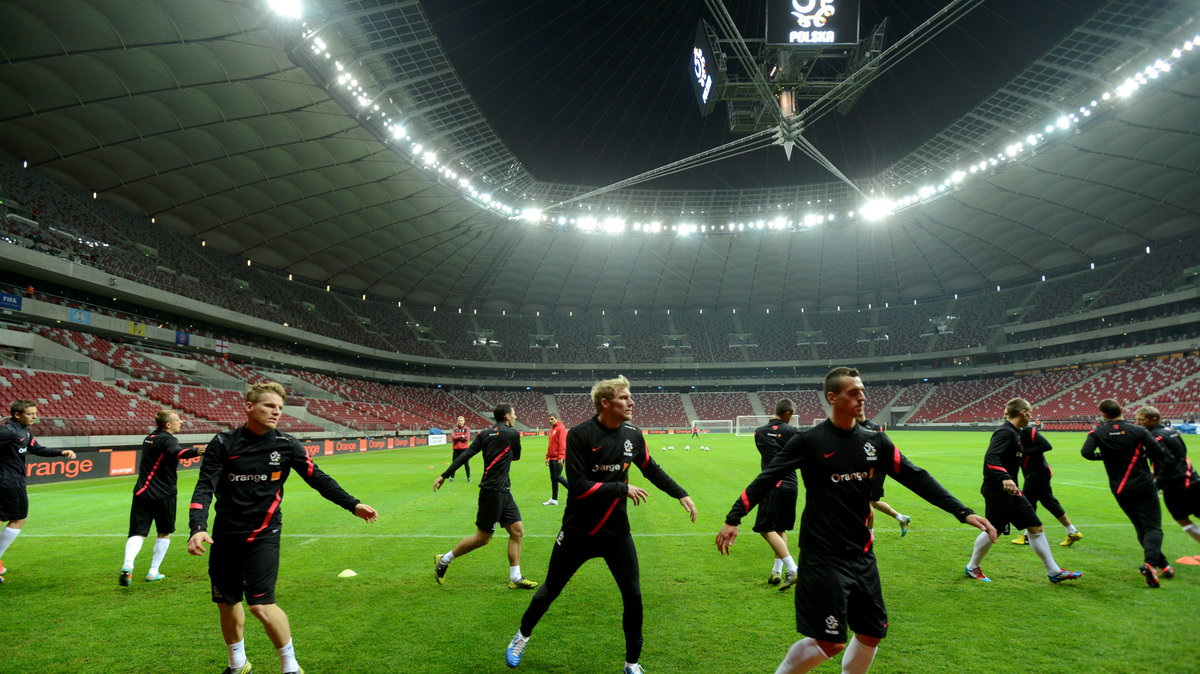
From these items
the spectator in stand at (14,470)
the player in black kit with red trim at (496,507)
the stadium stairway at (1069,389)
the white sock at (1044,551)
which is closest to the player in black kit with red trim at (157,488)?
the spectator in stand at (14,470)

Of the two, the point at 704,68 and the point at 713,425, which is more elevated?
the point at 704,68

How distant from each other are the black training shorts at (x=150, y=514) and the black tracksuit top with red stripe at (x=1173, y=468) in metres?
13.2

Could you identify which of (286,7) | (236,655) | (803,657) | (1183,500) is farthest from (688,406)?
(803,657)

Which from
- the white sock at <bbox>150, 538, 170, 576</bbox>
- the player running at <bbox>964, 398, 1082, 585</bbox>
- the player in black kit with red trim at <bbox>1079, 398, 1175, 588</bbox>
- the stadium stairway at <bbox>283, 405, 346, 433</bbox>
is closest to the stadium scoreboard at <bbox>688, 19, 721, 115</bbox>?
the player running at <bbox>964, 398, 1082, 585</bbox>

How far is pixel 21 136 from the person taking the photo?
115 feet

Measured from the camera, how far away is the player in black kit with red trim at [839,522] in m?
3.69

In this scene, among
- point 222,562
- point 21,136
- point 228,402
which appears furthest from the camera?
point 228,402

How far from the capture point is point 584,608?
6.73 metres

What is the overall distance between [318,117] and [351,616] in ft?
113

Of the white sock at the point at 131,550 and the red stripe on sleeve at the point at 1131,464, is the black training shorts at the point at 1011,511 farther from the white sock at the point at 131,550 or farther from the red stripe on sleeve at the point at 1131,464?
the white sock at the point at 131,550

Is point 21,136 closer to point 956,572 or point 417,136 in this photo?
point 417,136

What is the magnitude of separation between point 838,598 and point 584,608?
3786 mm

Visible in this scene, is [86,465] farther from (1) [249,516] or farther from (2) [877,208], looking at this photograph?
(2) [877,208]

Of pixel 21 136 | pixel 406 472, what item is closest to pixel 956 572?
pixel 406 472
